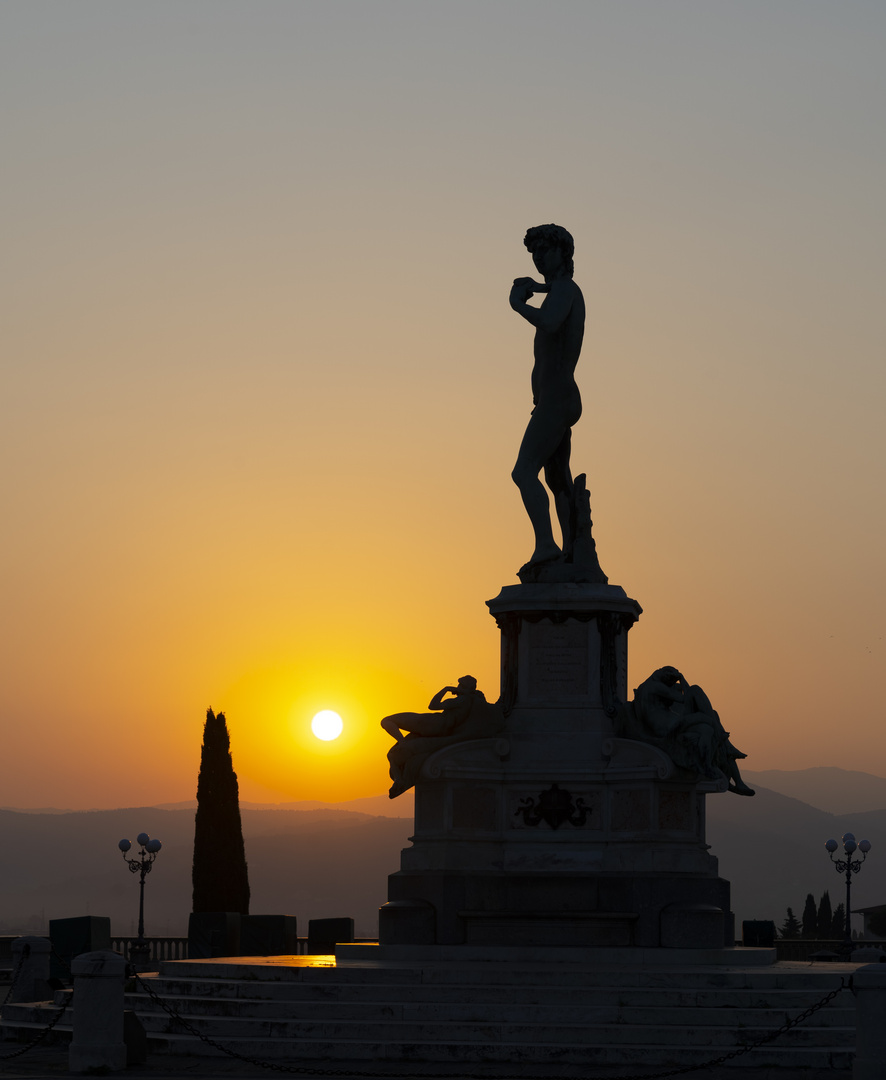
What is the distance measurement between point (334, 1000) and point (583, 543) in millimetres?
7623

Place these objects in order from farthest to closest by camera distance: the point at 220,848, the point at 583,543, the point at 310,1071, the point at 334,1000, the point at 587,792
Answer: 1. the point at 220,848
2. the point at 583,543
3. the point at 587,792
4. the point at 334,1000
5. the point at 310,1071

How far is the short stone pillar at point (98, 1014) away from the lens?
16875 mm

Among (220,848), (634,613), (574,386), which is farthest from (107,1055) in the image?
(220,848)

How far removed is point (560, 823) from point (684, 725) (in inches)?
77.2

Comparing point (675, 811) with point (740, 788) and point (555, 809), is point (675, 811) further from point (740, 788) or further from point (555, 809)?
point (555, 809)

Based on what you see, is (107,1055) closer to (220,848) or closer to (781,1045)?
(781,1045)

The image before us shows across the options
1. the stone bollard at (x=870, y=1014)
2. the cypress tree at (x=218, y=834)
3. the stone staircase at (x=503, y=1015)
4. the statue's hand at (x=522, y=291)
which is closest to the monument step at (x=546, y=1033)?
the stone staircase at (x=503, y=1015)

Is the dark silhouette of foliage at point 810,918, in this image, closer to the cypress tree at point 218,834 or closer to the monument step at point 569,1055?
the cypress tree at point 218,834

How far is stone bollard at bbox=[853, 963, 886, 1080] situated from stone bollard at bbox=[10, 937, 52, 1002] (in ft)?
35.9

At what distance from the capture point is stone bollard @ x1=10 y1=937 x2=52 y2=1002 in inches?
883

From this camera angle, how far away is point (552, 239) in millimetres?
24078

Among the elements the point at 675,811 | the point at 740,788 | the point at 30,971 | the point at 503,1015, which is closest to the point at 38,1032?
the point at 30,971

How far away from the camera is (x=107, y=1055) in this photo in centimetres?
1686

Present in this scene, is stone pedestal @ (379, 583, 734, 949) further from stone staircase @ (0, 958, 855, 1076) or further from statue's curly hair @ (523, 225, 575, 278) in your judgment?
statue's curly hair @ (523, 225, 575, 278)
